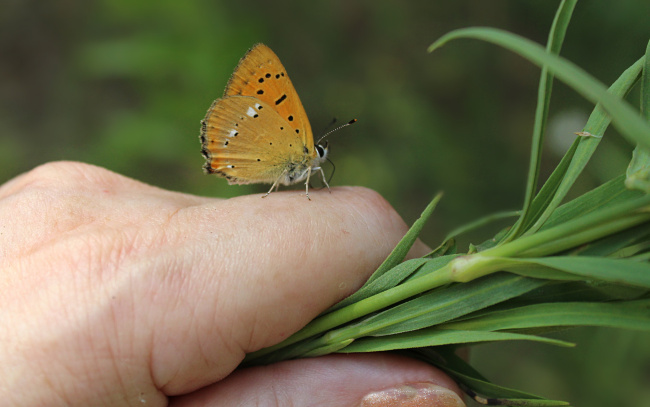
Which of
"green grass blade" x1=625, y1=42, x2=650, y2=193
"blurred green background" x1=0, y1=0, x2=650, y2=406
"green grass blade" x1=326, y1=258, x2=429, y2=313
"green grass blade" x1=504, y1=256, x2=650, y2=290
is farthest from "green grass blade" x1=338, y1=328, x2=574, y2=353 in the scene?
"blurred green background" x1=0, y1=0, x2=650, y2=406

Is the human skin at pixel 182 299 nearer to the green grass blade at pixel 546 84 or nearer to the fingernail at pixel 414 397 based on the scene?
the fingernail at pixel 414 397

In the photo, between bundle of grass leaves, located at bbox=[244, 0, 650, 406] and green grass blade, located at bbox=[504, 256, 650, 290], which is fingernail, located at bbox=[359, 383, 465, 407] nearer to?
bundle of grass leaves, located at bbox=[244, 0, 650, 406]

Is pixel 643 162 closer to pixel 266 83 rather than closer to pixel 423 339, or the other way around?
pixel 423 339

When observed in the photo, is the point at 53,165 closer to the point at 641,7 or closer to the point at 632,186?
the point at 632,186

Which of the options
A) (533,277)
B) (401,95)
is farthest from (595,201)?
(401,95)

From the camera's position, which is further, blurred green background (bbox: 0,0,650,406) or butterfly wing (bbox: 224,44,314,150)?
blurred green background (bbox: 0,0,650,406)

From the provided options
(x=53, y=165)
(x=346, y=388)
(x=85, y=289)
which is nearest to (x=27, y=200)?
(x=53, y=165)

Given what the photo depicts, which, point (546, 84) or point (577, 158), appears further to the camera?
point (577, 158)
